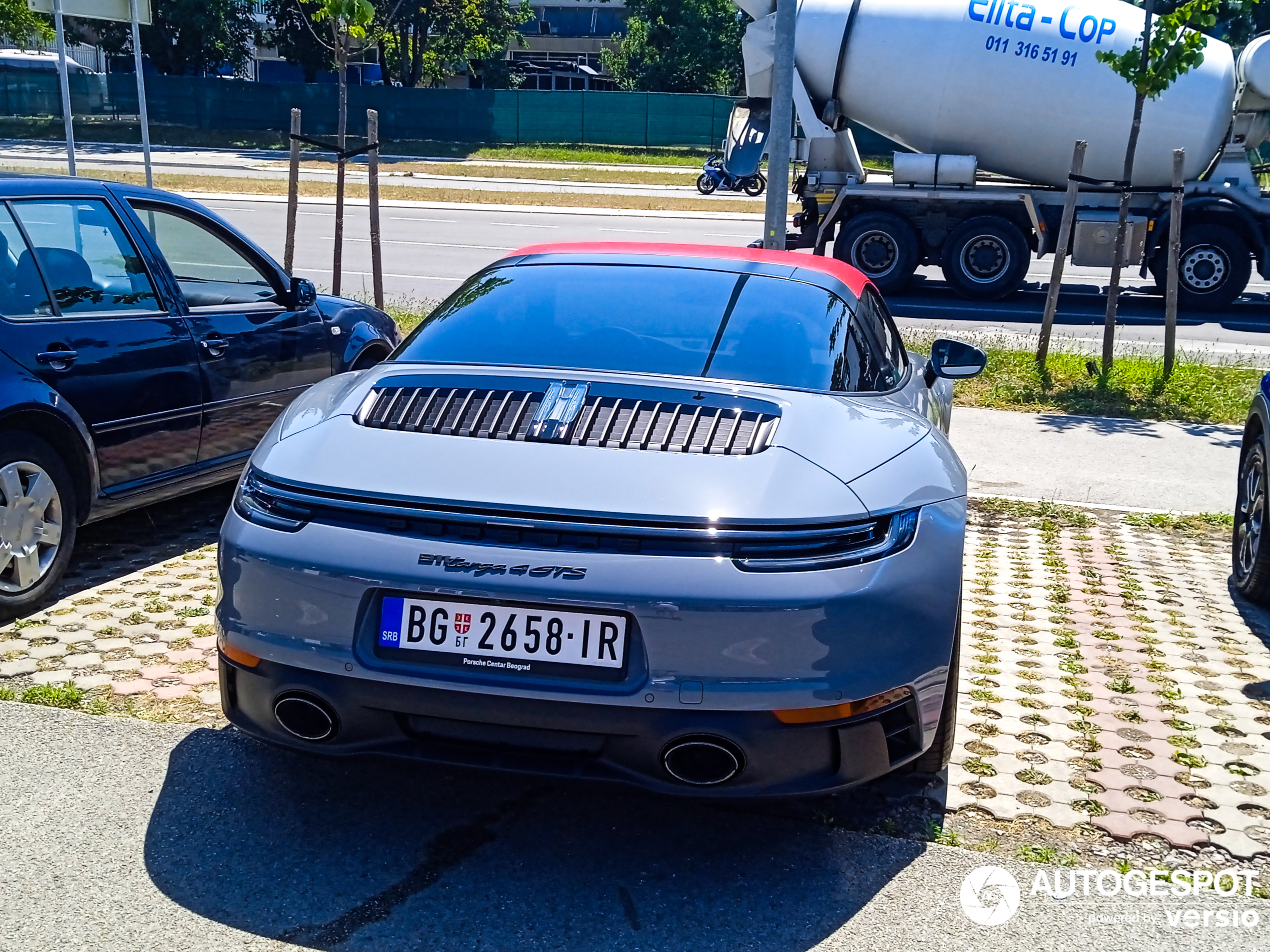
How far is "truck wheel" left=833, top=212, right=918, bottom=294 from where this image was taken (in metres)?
16.9

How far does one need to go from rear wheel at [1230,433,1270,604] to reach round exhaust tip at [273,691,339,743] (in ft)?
13.3

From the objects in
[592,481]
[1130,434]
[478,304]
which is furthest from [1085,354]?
[592,481]

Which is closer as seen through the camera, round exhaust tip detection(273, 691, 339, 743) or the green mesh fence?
round exhaust tip detection(273, 691, 339, 743)

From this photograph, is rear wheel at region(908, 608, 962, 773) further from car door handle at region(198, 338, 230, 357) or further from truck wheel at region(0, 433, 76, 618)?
car door handle at region(198, 338, 230, 357)

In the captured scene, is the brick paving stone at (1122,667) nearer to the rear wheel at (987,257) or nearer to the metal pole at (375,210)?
the metal pole at (375,210)

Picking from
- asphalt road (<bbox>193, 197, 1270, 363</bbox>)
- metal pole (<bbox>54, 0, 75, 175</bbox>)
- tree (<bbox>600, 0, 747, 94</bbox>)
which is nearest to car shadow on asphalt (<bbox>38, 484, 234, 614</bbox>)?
metal pole (<bbox>54, 0, 75, 175</bbox>)

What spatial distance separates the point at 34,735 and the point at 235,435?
7.43 feet

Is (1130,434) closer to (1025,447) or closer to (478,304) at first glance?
(1025,447)

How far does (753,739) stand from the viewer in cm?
294

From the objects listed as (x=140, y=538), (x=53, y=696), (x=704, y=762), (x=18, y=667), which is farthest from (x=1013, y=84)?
(x=704, y=762)

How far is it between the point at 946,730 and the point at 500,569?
1366 millimetres

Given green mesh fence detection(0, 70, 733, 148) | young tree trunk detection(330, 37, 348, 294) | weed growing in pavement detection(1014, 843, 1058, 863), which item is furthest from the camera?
green mesh fence detection(0, 70, 733, 148)

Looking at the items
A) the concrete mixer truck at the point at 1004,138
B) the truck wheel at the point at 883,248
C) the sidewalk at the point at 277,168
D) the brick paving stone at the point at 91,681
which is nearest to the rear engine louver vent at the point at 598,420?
the brick paving stone at the point at 91,681

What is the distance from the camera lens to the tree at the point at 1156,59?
9.88 meters
